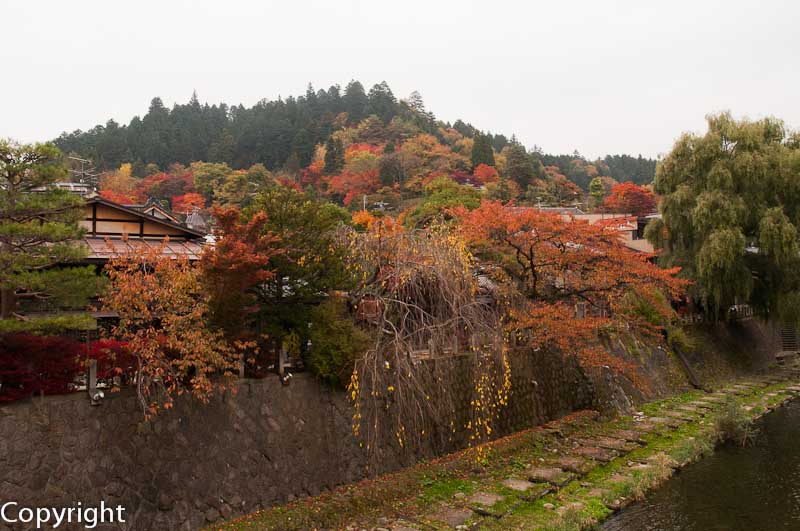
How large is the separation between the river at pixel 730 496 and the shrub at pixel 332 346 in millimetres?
6072

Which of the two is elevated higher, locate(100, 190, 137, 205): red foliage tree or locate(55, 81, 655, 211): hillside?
locate(55, 81, 655, 211): hillside

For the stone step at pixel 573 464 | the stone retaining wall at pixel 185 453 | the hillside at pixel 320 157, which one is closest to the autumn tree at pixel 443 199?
the hillside at pixel 320 157

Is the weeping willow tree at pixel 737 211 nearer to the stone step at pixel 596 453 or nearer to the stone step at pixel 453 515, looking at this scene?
the stone step at pixel 596 453

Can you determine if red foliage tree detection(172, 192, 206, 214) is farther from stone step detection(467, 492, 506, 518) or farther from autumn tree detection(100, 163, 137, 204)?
stone step detection(467, 492, 506, 518)

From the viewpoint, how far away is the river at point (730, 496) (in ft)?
36.9

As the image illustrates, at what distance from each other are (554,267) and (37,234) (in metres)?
13.7

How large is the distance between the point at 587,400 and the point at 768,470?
5617 millimetres

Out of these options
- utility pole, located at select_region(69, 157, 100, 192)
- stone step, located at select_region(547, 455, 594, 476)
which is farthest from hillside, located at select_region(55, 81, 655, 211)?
stone step, located at select_region(547, 455, 594, 476)

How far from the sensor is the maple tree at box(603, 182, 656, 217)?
54750 millimetres

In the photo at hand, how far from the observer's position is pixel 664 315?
2252 centimetres

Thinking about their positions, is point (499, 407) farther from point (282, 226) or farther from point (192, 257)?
point (192, 257)

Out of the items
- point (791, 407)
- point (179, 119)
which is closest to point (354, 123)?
point (179, 119)

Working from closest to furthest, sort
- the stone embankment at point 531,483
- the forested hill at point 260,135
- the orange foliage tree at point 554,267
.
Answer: the stone embankment at point 531,483 < the orange foliage tree at point 554,267 < the forested hill at point 260,135

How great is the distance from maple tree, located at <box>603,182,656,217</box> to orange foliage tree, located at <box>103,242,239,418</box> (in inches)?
1980
